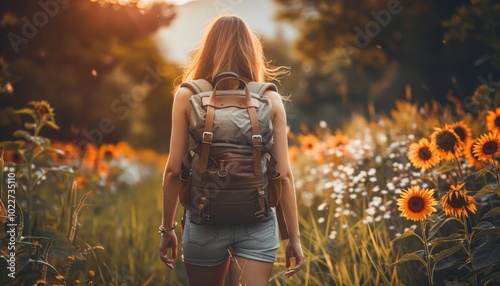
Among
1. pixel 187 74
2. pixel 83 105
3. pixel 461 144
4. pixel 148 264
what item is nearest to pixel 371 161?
pixel 461 144

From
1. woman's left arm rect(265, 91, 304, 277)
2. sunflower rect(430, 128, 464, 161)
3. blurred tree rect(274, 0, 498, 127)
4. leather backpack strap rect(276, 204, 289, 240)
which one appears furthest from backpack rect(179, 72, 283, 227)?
blurred tree rect(274, 0, 498, 127)

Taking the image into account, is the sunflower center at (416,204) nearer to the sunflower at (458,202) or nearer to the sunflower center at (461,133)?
the sunflower at (458,202)

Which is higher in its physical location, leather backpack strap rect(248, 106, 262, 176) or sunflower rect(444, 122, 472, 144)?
sunflower rect(444, 122, 472, 144)

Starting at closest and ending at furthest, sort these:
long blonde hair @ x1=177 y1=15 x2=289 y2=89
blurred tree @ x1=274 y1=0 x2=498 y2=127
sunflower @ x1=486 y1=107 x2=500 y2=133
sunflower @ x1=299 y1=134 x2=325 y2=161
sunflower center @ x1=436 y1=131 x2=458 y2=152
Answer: long blonde hair @ x1=177 y1=15 x2=289 y2=89, sunflower center @ x1=436 y1=131 x2=458 y2=152, sunflower @ x1=486 y1=107 x2=500 y2=133, sunflower @ x1=299 y1=134 x2=325 y2=161, blurred tree @ x1=274 y1=0 x2=498 y2=127

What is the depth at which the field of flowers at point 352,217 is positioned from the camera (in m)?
2.98

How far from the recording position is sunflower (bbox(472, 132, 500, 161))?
3.11 metres

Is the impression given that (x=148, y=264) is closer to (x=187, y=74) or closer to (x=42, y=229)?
(x=42, y=229)

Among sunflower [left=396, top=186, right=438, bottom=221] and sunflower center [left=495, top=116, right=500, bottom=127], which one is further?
sunflower center [left=495, top=116, right=500, bottom=127]

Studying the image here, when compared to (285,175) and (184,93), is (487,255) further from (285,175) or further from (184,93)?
(184,93)

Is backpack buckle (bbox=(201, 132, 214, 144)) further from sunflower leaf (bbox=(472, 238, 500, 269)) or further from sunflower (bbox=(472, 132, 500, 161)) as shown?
sunflower (bbox=(472, 132, 500, 161))

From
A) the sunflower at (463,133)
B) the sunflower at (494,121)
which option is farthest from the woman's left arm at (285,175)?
the sunflower at (494,121)

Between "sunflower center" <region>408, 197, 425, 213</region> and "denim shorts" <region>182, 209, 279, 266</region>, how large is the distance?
2.68 ft

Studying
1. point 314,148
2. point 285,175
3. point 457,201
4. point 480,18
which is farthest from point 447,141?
point 314,148

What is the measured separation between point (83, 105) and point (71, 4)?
299cm
